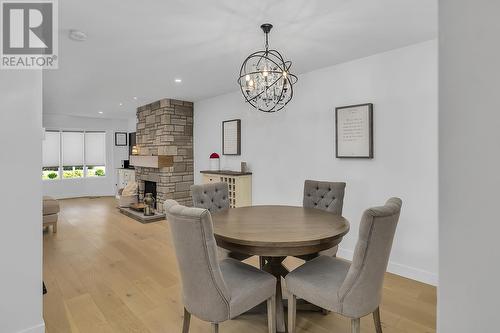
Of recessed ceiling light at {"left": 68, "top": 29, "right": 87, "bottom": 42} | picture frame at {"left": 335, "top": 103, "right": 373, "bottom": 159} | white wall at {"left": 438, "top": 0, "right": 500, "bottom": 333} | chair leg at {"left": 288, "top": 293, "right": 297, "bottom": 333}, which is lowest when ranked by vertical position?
chair leg at {"left": 288, "top": 293, "right": 297, "bottom": 333}

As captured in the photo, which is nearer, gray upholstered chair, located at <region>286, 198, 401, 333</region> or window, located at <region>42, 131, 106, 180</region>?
gray upholstered chair, located at <region>286, 198, 401, 333</region>

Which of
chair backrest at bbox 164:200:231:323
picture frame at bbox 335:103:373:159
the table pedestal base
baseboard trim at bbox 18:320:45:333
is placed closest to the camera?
chair backrest at bbox 164:200:231:323

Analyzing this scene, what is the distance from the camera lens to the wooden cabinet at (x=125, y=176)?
705cm

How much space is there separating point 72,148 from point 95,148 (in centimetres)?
60

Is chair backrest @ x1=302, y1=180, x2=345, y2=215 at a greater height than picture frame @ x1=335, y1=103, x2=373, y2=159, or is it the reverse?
picture frame @ x1=335, y1=103, x2=373, y2=159

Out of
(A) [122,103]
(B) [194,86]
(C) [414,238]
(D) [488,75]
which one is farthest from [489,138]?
(A) [122,103]

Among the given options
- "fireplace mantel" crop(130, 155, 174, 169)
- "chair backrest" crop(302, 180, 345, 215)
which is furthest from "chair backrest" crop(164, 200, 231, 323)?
"fireplace mantel" crop(130, 155, 174, 169)

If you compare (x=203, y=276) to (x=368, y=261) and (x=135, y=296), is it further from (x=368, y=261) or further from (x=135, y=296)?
(x=135, y=296)

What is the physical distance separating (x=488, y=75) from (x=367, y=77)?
273 cm

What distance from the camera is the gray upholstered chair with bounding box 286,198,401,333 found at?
146 cm

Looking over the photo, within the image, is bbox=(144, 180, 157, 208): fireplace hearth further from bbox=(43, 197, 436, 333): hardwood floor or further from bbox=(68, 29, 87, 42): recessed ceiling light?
bbox=(68, 29, 87, 42): recessed ceiling light

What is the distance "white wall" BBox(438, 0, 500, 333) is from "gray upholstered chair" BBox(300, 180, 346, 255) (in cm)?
199

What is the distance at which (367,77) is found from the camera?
3.01 metres

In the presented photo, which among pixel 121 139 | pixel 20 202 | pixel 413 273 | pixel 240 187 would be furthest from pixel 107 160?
pixel 413 273
